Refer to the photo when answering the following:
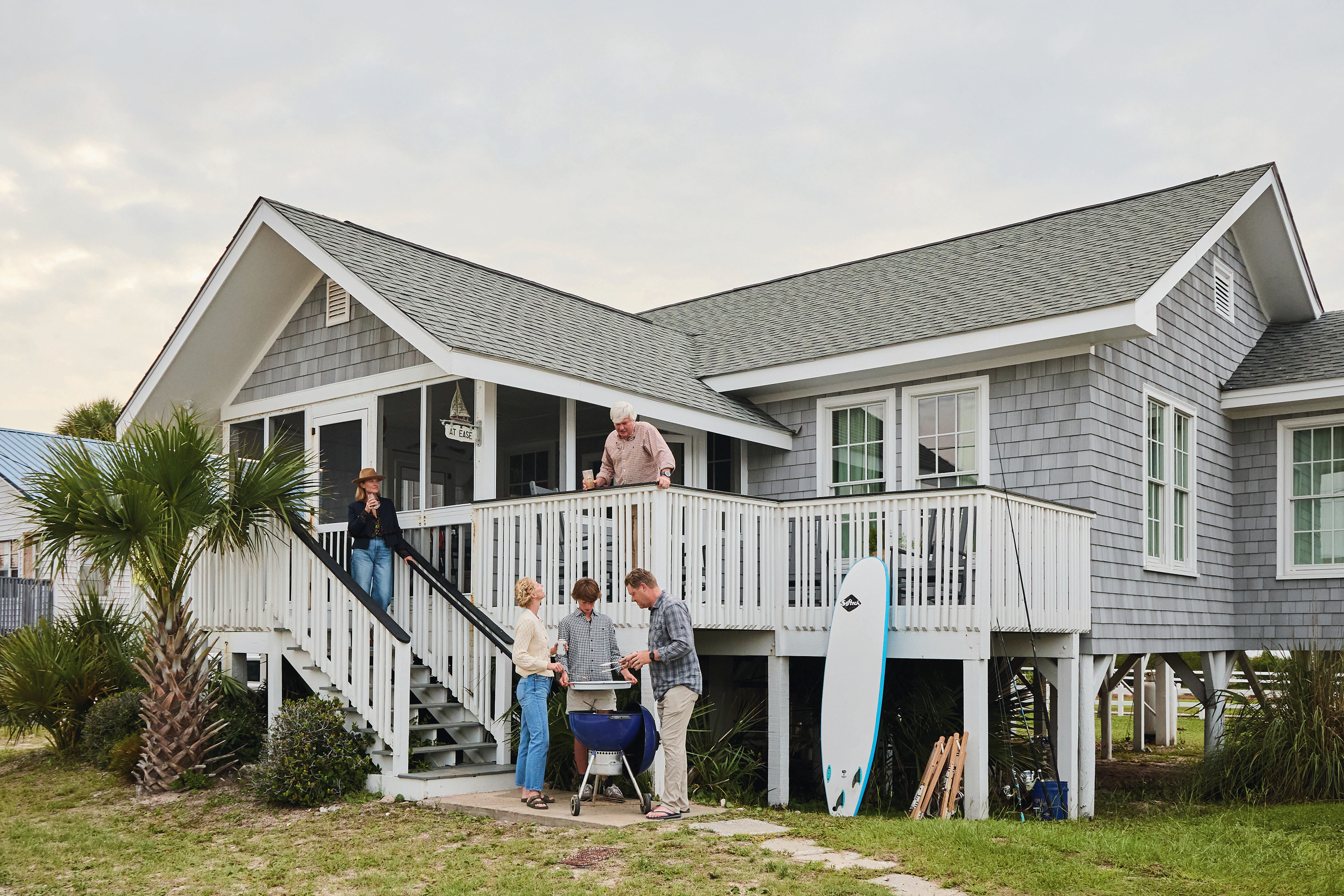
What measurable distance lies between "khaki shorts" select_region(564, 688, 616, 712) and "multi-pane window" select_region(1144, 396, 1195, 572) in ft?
20.4

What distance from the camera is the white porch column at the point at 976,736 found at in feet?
29.5

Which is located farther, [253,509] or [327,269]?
[327,269]

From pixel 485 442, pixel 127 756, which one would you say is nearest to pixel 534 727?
pixel 485 442

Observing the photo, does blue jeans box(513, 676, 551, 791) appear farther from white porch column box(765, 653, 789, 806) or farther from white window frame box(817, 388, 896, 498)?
white window frame box(817, 388, 896, 498)

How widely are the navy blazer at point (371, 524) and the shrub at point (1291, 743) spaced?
8056 millimetres

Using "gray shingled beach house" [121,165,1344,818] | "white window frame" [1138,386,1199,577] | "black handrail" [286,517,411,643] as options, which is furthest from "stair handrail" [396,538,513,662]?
"white window frame" [1138,386,1199,577]

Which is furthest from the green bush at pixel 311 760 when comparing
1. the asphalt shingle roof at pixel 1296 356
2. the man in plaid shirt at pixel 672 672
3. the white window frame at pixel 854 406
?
the asphalt shingle roof at pixel 1296 356

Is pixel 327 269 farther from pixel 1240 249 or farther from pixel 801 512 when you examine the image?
Answer: pixel 1240 249

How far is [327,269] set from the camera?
36.5 ft

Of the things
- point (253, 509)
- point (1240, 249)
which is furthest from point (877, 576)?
point (1240, 249)

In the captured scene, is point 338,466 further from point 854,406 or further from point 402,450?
point 854,406

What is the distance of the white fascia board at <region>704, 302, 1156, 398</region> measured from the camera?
10.1 m

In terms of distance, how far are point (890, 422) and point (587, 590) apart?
15.5ft

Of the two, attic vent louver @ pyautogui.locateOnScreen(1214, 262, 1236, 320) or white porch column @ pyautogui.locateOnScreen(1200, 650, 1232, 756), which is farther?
attic vent louver @ pyautogui.locateOnScreen(1214, 262, 1236, 320)
